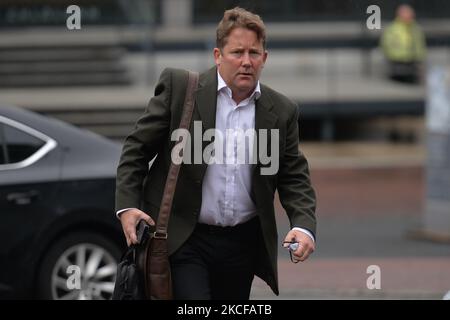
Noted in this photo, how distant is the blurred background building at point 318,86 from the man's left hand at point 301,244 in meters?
4.18

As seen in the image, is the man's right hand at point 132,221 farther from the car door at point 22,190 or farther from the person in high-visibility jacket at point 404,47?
the person in high-visibility jacket at point 404,47

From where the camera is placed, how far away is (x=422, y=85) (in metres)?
23.0

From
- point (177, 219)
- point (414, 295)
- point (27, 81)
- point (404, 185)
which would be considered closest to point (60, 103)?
point (27, 81)

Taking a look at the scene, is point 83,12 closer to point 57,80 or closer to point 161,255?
point 57,80

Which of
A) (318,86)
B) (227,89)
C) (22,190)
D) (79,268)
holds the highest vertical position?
(227,89)

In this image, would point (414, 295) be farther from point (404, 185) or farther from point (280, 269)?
point (404, 185)

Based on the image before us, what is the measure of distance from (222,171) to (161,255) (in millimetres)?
458

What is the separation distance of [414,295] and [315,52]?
15273mm

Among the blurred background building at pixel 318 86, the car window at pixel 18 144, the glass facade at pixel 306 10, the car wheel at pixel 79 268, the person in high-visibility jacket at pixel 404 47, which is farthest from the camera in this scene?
the glass facade at pixel 306 10

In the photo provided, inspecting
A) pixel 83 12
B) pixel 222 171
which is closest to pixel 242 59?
pixel 222 171

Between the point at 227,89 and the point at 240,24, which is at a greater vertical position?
the point at 240,24

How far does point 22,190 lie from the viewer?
8328mm

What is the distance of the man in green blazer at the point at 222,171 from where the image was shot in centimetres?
531

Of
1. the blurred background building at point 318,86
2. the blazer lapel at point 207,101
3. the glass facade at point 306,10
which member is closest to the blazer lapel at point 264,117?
the blazer lapel at point 207,101
